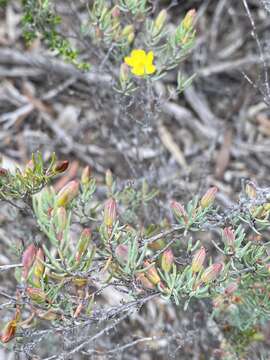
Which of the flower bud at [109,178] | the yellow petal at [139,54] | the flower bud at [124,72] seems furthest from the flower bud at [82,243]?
the yellow petal at [139,54]

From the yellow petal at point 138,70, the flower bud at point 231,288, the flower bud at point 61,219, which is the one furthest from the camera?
the yellow petal at point 138,70

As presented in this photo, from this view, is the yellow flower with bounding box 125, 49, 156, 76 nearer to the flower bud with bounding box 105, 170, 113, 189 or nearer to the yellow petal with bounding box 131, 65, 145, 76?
the yellow petal with bounding box 131, 65, 145, 76

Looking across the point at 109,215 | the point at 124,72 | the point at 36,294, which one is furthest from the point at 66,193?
the point at 124,72

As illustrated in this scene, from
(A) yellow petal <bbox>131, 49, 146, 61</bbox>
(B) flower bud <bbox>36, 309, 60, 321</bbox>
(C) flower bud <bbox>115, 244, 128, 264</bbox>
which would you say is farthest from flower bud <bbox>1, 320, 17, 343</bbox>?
(A) yellow petal <bbox>131, 49, 146, 61</bbox>

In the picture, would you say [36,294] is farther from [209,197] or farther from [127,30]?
[127,30]

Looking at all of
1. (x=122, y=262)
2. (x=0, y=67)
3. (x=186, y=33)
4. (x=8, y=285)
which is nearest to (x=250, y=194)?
(x=122, y=262)

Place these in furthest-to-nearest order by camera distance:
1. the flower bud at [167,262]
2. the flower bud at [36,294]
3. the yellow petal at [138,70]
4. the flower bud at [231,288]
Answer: the yellow petal at [138,70], the flower bud at [231,288], the flower bud at [167,262], the flower bud at [36,294]

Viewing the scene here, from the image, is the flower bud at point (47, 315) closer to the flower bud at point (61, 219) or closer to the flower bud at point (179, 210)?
the flower bud at point (61, 219)
